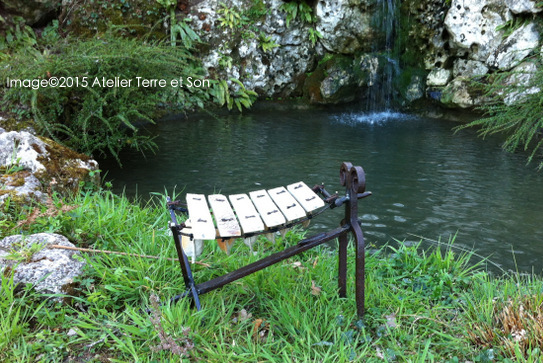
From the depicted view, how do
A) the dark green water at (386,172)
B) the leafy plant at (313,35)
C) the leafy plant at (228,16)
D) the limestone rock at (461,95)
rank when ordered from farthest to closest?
1. the leafy plant at (313,35)
2. the leafy plant at (228,16)
3. the limestone rock at (461,95)
4. the dark green water at (386,172)

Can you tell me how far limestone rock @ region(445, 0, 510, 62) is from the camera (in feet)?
29.7

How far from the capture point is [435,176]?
6.41m

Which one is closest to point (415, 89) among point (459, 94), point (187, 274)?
point (459, 94)

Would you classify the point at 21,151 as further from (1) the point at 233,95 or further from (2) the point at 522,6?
(2) the point at 522,6

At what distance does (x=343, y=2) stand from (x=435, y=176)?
21.5 ft

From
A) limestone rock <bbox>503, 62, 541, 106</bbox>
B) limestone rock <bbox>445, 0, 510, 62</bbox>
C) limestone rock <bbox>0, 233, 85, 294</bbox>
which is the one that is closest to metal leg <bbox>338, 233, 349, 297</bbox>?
limestone rock <bbox>0, 233, 85, 294</bbox>

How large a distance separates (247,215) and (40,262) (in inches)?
55.1

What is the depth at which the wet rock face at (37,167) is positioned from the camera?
3.98m

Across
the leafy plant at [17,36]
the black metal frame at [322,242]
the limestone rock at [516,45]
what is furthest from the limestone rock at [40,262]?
the limestone rock at [516,45]

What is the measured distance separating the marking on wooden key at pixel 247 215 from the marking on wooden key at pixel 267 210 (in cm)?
3

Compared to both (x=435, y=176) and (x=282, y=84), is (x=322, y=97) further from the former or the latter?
(x=435, y=176)

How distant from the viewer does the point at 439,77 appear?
10430 millimetres

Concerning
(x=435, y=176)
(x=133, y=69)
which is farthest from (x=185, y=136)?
(x=435, y=176)

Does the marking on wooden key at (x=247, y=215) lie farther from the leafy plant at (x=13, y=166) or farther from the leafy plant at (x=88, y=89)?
the leafy plant at (x=88, y=89)
